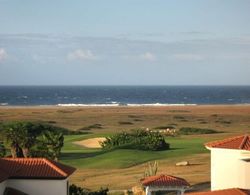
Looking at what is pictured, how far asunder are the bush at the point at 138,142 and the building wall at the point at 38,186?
30.5 m

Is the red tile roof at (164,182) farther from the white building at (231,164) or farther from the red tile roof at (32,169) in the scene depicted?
the red tile roof at (32,169)

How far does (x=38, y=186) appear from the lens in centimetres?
2570

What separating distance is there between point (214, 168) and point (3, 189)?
9.46 m

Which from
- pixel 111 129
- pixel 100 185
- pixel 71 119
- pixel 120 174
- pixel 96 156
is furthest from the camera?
pixel 71 119

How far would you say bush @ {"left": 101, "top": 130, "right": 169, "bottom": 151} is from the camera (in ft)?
185

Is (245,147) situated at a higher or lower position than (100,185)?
higher

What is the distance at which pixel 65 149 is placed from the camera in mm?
59438

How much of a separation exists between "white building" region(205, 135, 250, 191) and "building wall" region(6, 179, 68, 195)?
7.12 m

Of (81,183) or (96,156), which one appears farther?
(96,156)

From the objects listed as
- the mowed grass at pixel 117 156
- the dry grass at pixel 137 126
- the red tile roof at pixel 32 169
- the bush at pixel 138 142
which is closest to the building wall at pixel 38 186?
the red tile roof at pixel 32 169

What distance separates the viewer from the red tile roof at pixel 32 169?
2570 centimetres

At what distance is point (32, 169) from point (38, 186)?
864 mm

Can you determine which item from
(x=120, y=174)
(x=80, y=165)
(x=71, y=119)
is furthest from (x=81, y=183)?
(x=71, y=119)

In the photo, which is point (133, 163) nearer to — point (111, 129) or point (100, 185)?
point (100, 185)
